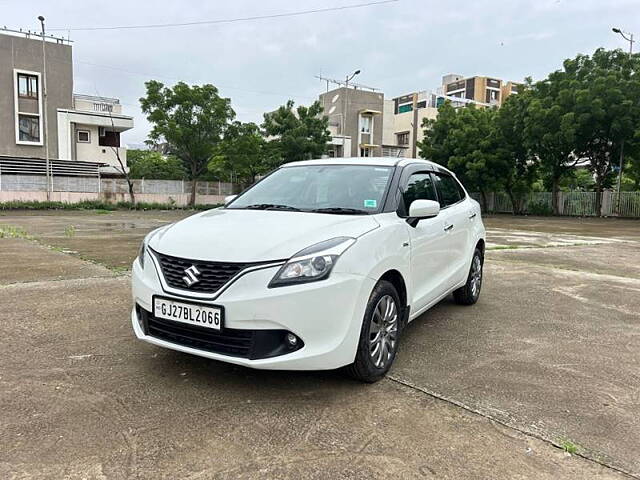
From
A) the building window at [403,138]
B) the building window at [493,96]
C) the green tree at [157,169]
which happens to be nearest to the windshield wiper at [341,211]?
the green tree at [157,169]

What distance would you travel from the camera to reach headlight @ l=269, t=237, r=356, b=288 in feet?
8.59

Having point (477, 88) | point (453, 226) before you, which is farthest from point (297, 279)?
point (477, 88)

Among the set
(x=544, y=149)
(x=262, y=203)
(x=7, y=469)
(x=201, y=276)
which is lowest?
(x=7, y=469)

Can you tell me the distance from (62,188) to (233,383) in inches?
1166

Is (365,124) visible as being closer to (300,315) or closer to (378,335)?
(378,335)

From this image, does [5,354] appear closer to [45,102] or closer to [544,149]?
[544,149]

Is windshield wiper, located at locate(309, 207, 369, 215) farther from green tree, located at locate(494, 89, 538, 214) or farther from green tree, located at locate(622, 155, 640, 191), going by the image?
green tree, located at locate(622, 155, 640, 191)

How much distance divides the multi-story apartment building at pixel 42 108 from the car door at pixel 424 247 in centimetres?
3038

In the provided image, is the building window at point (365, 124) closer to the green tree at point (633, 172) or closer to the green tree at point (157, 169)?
the green tree at point (157, 169)

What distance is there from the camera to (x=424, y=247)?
3721mm

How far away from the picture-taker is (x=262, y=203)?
3.87 m

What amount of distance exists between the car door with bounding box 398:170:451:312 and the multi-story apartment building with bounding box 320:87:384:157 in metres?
38.9

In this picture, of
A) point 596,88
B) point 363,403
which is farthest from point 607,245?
point 596,88

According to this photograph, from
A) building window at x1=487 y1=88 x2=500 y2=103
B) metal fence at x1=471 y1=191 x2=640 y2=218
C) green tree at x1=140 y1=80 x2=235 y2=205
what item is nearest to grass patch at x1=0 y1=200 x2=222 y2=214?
green tree at x1=140 y1=80 x2=235 y2=205
